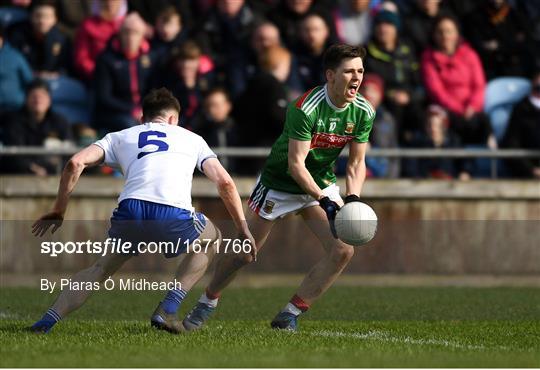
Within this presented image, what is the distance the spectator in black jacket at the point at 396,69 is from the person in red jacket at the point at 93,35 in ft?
9.92

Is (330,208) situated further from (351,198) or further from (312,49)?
(312,49)

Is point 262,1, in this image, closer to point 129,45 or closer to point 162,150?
point 129,45

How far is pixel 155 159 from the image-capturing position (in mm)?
9719

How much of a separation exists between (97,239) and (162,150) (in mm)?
5900

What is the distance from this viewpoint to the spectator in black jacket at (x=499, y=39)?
17.5m

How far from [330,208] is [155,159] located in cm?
129

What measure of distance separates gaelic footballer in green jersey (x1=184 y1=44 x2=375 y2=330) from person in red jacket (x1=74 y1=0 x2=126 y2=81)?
616 centimetres

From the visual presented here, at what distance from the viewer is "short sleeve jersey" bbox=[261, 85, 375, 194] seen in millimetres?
10219

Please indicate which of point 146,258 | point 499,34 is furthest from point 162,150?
point 499,34

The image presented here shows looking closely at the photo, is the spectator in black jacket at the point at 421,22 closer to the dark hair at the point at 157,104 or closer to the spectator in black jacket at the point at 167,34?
the spectator in black jacket at the point at 167,34

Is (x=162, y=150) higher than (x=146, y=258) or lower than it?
higher

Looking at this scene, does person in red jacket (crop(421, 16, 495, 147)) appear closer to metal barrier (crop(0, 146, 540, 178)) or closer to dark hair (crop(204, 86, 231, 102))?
metal barrier (crop(0, 146, 540, 178))

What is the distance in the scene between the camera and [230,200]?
9.63 metres

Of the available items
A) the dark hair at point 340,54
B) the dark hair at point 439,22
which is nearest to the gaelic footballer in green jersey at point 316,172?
the dark hair at point 340,54
